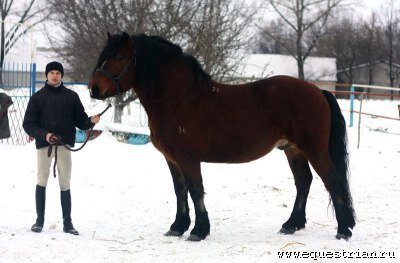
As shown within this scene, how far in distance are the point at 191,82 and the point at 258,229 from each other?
1.67 m

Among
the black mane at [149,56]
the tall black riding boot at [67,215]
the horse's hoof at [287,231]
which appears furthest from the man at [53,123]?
the horse's hoof at [287,231]

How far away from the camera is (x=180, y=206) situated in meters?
4.71

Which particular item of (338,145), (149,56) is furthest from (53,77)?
(338,145)

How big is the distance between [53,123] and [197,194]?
1485 mm

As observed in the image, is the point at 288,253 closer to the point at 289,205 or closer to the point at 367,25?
the point at 289,205

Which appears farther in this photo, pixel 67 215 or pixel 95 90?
pixel 67 215

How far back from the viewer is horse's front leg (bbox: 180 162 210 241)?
4.36 m

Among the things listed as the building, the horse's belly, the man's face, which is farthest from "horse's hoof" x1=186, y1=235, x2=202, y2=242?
the building

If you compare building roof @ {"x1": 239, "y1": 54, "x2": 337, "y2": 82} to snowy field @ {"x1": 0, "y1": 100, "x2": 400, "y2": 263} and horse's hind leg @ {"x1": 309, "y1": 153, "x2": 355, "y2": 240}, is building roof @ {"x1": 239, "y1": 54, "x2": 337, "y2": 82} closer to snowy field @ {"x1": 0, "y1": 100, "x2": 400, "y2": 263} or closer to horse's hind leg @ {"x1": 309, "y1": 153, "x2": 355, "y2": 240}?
snowy field @ {"x1": 0, "y1": 100, "x2": 400, "y2": 263}

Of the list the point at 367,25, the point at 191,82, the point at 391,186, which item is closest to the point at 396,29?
the point at 367,25

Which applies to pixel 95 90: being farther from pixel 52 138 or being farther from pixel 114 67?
pixel 52 138

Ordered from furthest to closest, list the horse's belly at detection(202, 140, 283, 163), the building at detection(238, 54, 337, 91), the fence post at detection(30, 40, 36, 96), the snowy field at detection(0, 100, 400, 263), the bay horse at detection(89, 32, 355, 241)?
the building at detection(238, 54, 337, 91), the fence post at detection(30, 40, 36, 96), the horse's belly at detection(202, 140, 283, 163), the bay horse at detection(89, 32, 355, 241), the snowy field at detection(0, 100, 400, 263)

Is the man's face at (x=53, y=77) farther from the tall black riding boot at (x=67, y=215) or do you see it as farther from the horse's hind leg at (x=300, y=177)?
the horse's hind leg at (x=300, y=177)

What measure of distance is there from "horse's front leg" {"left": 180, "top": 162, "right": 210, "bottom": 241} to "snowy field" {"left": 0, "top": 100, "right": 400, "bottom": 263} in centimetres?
15
